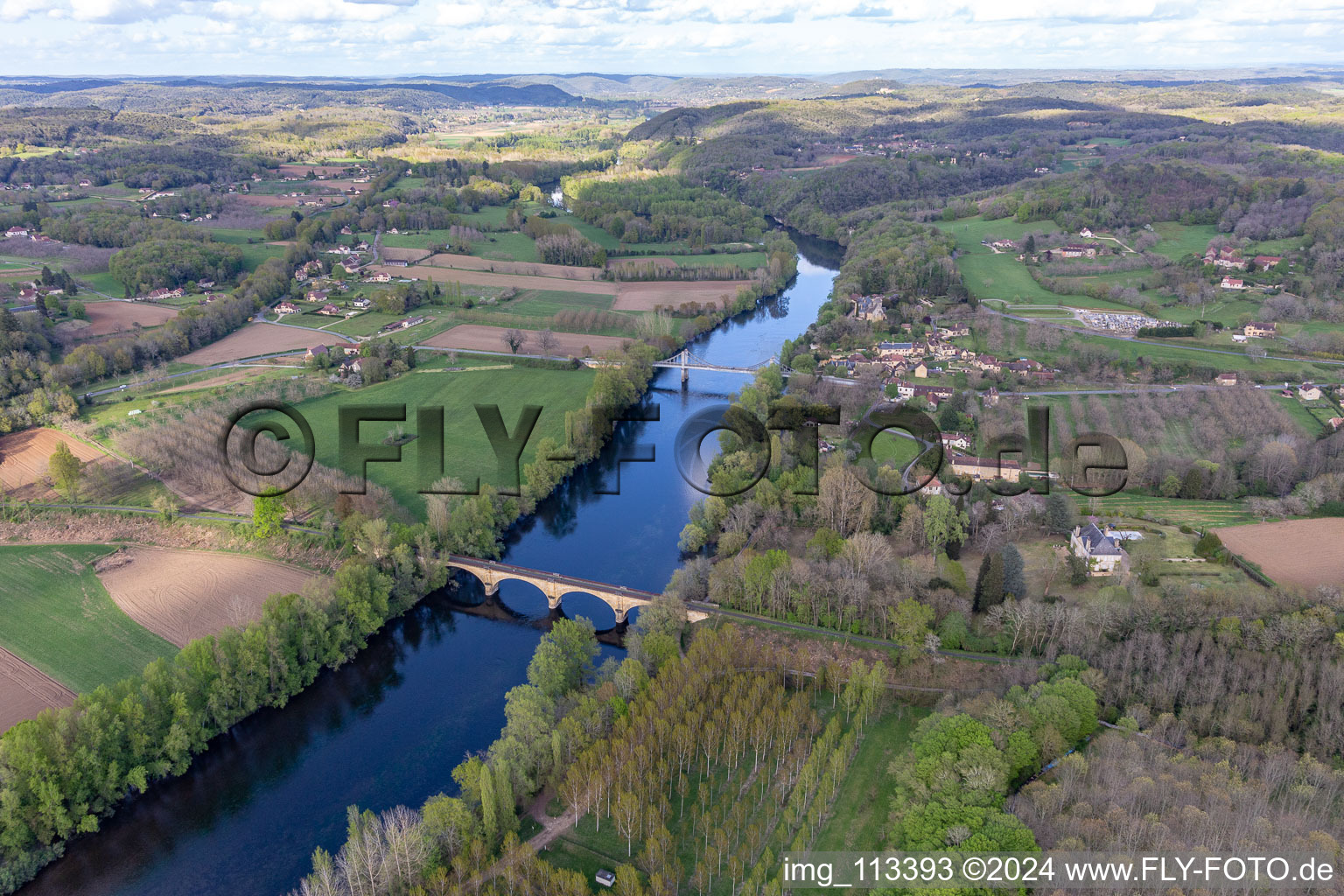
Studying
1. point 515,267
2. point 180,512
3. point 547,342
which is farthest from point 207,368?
point 515,267

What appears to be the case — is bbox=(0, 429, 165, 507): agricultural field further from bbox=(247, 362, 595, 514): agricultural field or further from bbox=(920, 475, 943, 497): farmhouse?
bbox=(920, 475, 943, 497): farmhouse

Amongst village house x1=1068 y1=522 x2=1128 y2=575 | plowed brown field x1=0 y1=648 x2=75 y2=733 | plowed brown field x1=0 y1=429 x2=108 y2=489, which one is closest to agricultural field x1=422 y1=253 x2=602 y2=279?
plowed brown field x1=0 y1=429 x2=108 y2=489

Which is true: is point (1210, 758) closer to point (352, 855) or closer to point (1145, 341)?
point (352, 855)

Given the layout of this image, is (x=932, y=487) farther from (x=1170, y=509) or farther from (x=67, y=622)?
(x=67, y=622)

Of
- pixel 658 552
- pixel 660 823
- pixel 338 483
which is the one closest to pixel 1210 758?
pixel 660 823

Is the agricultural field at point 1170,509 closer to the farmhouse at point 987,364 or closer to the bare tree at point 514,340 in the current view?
the farmhouse at point 987,364

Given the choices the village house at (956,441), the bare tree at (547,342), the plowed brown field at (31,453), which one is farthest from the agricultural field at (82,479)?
the village house at (956,441)
